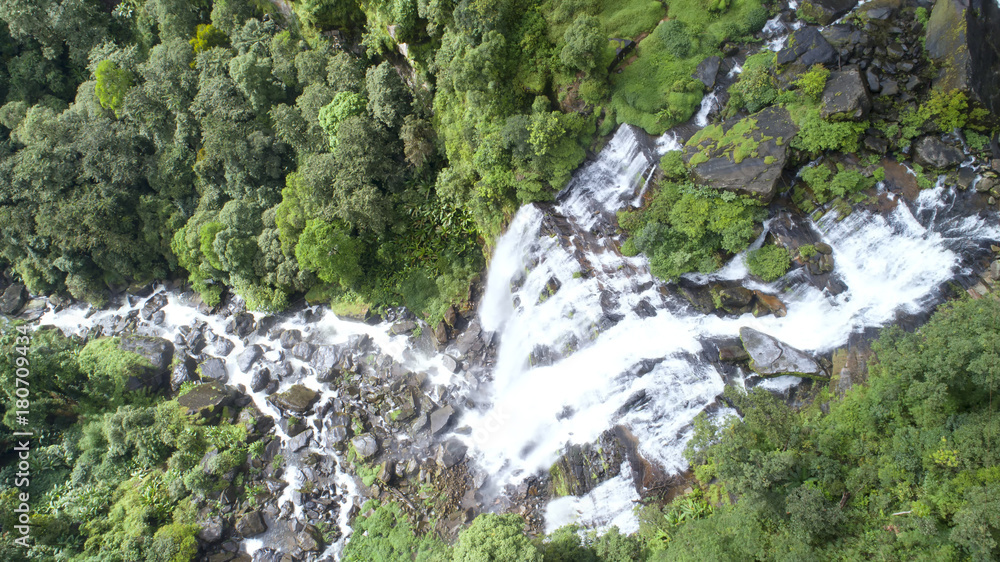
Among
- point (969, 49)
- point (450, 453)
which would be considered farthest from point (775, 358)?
point (450, 453)

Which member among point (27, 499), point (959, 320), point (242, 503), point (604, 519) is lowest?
point (604, 519)

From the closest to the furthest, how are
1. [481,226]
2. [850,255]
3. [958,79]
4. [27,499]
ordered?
1. [958,79]
2. [850,255]
3. [481,226]
4. [27,499]

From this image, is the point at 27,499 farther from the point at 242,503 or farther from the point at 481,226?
the point at 481,226

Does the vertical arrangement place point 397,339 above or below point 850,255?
above

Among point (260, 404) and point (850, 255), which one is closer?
point (850, 255)

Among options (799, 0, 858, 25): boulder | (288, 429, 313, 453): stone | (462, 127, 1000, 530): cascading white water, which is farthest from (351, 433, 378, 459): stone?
(799, 0, 858, 25): boulder

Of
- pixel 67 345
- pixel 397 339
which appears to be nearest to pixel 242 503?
pixel 397 339

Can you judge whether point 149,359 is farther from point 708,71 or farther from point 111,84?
point 708,71
